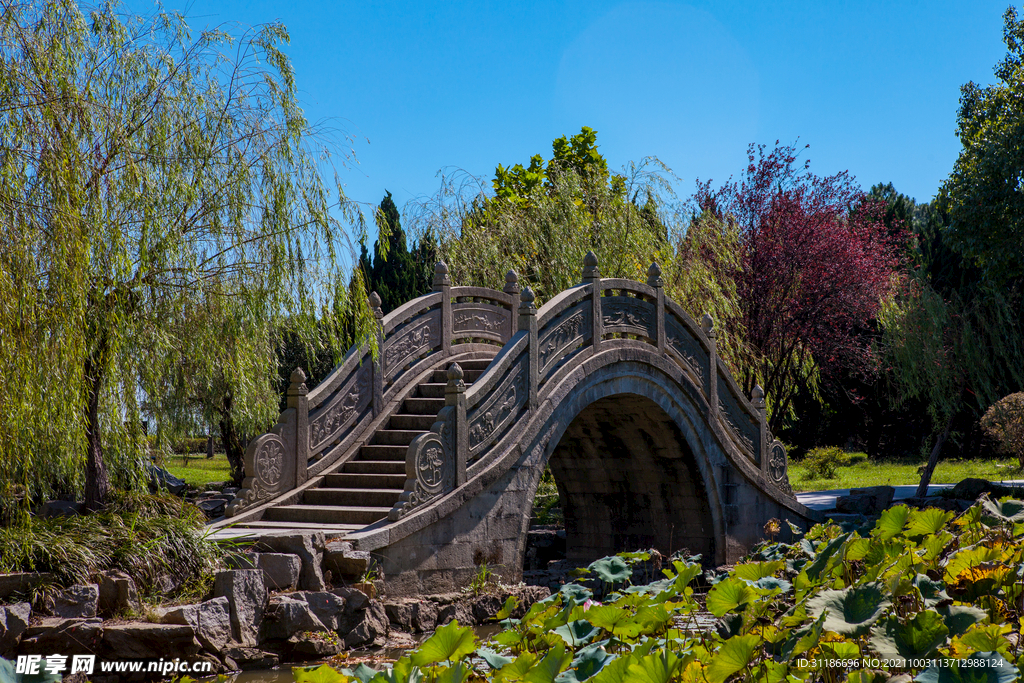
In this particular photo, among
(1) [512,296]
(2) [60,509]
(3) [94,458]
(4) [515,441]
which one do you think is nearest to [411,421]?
(4) [515,441]

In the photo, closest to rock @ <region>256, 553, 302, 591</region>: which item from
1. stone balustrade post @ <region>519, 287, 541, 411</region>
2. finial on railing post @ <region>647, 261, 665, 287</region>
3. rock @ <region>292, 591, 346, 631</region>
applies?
rock @ <region>292, 591, 346, 631</region>

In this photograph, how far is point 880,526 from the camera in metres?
4.13

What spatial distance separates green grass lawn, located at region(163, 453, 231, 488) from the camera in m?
21.4

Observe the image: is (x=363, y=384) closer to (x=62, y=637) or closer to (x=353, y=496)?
(x=353, y=496)

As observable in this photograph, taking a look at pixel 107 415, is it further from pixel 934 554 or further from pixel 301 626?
pixel 934 554

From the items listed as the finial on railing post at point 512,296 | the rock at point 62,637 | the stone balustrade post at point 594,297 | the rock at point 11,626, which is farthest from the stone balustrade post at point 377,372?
the rock at point 11,626

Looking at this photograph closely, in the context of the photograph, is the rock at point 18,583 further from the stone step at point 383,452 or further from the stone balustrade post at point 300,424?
the stone step at point 383,452

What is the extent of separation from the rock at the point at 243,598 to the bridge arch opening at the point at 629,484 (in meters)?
5.81

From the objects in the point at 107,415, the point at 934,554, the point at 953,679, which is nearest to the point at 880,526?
the point at 934,554

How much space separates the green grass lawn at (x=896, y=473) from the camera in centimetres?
2151

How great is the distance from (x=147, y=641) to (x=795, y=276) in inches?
659

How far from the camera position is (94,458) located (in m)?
6.83

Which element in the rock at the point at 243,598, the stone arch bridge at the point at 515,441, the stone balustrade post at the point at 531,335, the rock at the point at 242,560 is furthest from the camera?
the stone balustrade post at the point at 531,335

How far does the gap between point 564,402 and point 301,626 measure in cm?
418
